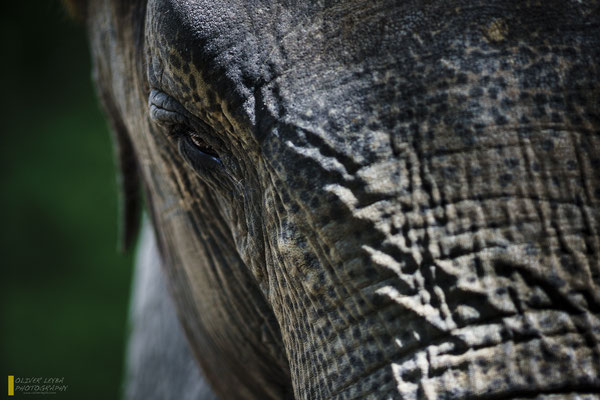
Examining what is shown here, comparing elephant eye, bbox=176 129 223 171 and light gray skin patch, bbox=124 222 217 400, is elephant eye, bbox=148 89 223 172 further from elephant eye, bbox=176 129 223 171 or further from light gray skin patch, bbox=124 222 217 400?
light gray skin patch, bbox=124 222 217 400

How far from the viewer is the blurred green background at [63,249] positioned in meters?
5.05

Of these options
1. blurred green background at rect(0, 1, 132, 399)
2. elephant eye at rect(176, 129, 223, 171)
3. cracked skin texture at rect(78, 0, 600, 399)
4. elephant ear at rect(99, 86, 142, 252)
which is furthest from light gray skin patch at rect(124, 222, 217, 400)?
blurred green background at rect(0, 1, 132, 399)

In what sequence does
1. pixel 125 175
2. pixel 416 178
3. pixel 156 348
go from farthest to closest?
pixel 156 348 < pixel 125 175 < pixel 416 178

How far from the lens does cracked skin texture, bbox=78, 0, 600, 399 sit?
812 mm

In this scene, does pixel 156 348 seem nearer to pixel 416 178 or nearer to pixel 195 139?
pixel 195 139

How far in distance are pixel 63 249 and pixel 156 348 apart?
2995mm

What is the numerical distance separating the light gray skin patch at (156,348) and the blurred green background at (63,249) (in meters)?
2.36

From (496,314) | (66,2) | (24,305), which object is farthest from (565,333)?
(24,305)

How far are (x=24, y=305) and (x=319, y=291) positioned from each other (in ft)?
14.9

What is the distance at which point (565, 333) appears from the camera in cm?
79

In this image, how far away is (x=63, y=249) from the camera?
5.19 meters

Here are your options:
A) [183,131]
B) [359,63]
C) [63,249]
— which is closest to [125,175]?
[183,131]

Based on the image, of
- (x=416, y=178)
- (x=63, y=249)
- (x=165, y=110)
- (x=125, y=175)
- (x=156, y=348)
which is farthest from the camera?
(x=63, y=249)

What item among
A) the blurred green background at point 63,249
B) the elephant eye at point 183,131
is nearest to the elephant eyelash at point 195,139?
the elephant eye at point 183,131
